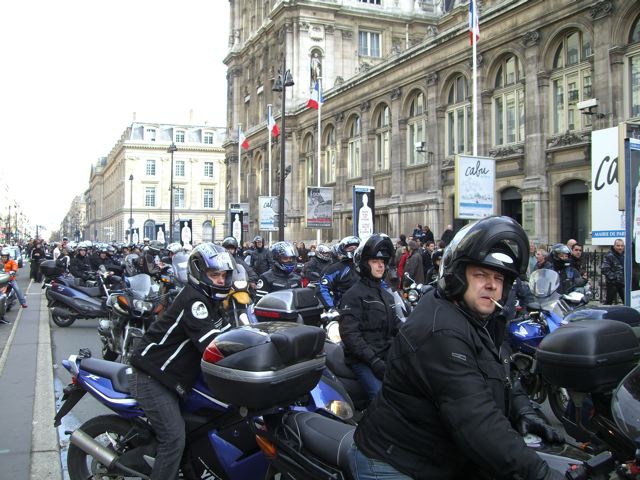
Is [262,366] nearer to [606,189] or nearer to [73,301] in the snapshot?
[606,189]

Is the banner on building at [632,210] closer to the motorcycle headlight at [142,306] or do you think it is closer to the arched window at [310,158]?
the motorcycle headlight at [142,306]

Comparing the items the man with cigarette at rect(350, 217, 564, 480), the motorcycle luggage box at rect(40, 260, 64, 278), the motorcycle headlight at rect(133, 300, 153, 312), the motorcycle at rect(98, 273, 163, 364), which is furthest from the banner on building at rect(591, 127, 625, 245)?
the motorcycle luggage box at rect(40, 260, 64, 278)

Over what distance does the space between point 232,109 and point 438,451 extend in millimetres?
61360

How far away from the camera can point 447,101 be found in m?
30.0

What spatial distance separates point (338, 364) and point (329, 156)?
36.9 metres

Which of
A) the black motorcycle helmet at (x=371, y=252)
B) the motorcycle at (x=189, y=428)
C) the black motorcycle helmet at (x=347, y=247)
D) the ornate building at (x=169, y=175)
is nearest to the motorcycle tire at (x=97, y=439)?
the motorcycle at (x=189, y=428)

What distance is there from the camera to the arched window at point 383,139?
115 feet

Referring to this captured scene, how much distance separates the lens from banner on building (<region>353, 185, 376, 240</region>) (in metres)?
18.6

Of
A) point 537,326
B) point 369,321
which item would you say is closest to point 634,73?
point 537,326

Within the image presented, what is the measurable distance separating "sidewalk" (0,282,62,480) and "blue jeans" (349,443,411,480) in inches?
138

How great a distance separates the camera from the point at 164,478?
4.22 metres

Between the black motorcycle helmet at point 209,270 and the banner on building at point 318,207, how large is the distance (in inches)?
742

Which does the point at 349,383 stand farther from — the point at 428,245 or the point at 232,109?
the point at 232,109

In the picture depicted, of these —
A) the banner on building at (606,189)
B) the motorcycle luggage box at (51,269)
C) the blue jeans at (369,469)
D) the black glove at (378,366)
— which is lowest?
the black glove at (378,366)
